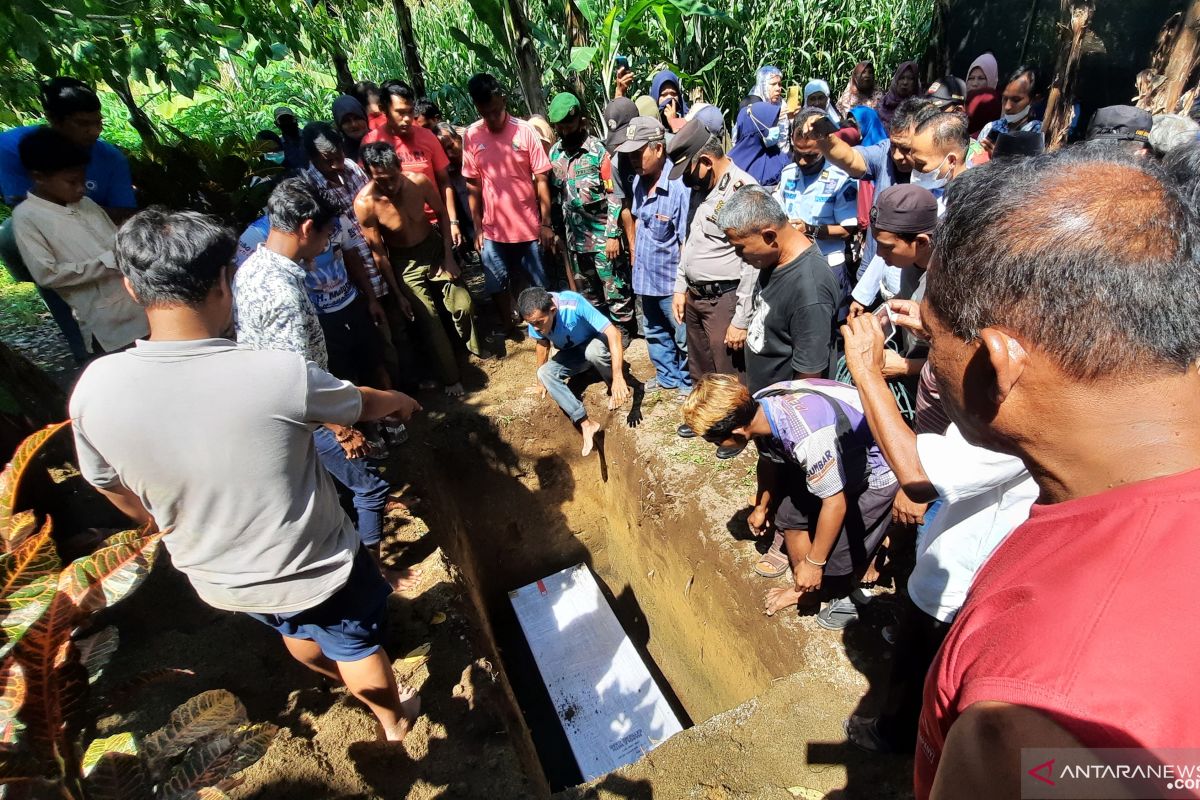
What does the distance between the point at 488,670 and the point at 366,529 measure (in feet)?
3.25

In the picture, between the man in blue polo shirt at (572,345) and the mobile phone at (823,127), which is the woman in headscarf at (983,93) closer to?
the mobile phone at (823,127)

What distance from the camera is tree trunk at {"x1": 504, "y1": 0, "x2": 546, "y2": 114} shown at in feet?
17.6

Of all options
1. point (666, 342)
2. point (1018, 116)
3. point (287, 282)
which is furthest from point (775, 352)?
point (1018, 116)

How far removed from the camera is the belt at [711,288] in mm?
3574

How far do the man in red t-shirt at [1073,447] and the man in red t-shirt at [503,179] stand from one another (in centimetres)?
418

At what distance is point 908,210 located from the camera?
94.0 inches

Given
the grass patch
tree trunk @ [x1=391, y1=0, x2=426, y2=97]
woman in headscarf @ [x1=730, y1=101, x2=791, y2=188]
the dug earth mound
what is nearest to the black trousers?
the dug earth mound

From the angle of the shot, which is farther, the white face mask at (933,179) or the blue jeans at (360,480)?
the white face mask at (933,179)

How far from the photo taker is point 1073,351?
0.76m

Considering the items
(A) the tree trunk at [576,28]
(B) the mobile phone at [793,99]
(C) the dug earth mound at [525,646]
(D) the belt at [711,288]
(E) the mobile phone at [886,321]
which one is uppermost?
(A) the tree trunk at [576,28]

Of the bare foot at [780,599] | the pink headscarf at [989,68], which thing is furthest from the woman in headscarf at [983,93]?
the bare foot at [780,599]

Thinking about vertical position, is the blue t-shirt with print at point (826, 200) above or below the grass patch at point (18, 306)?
above

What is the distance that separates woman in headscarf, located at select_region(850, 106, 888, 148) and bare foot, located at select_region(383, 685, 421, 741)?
5240mm

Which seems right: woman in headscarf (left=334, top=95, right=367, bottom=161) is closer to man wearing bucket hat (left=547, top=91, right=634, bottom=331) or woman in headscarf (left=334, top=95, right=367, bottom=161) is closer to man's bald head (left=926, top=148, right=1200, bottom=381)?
man wearing bucket hat (left=547, top=91, right=634, bottom=331)
